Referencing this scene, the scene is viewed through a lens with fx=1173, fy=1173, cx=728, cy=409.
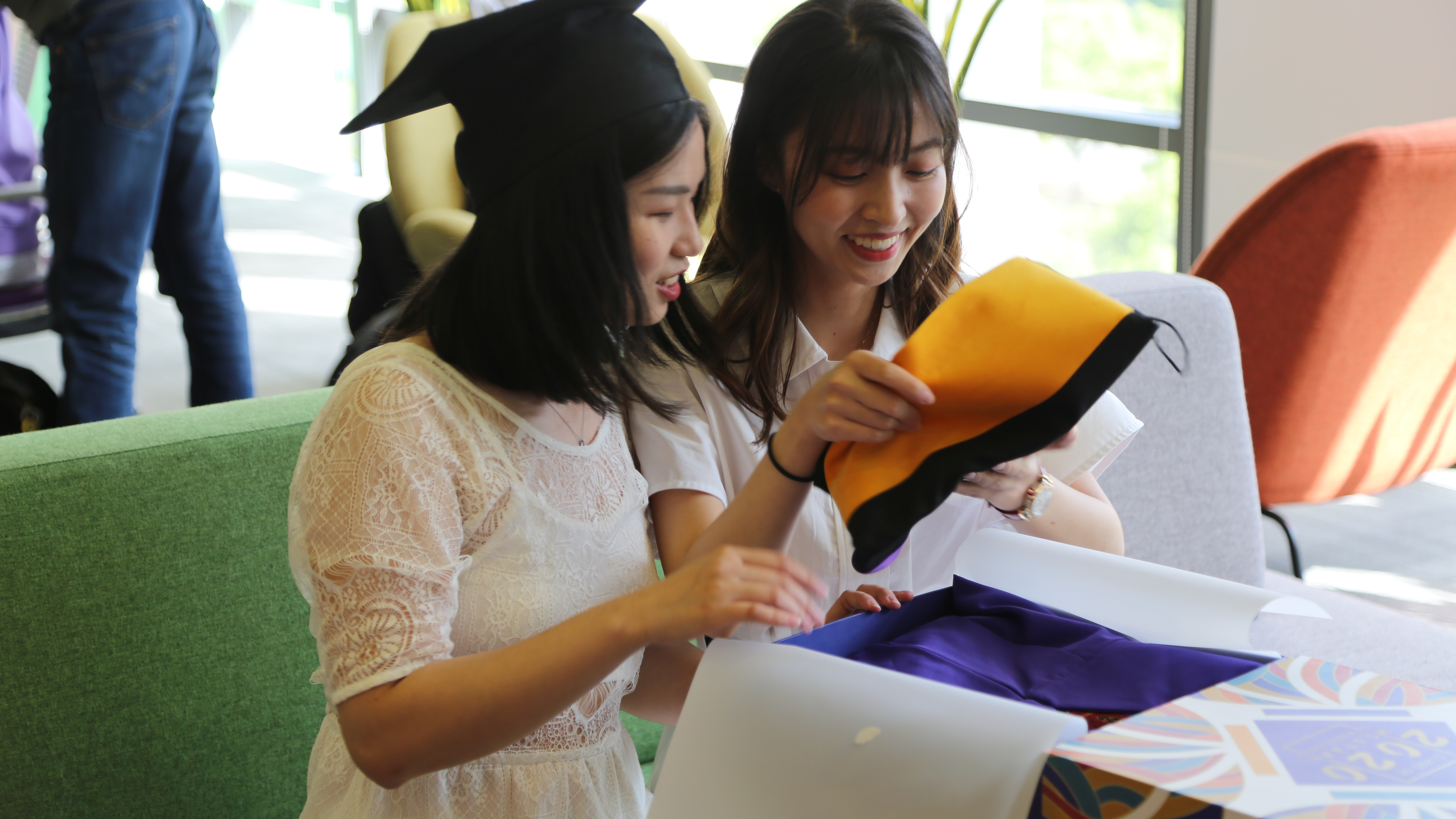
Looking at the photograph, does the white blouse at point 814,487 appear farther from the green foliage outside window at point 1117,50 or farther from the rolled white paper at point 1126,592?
the green foliage outside window at point 1117,50

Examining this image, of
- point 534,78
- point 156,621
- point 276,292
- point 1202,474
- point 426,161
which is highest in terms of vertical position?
point 534,78

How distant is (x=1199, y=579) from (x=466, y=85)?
0.67 m

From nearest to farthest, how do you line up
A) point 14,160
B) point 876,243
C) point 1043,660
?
1. point 1043,660
2. point 876,243
3. point 14,160

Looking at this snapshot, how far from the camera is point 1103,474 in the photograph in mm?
1674

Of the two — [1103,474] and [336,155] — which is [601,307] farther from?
[336,155]

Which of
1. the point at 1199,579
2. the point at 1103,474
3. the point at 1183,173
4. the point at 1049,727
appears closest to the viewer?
the point at 1049,727

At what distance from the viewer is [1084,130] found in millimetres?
3957

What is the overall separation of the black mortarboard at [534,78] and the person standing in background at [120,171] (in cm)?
150

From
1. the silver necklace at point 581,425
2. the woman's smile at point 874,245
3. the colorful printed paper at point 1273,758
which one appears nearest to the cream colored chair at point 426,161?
the woman's smile at point 874,245

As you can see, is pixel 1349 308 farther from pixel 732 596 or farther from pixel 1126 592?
pixel 732 596

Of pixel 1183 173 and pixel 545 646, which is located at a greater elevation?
pixel 545 646

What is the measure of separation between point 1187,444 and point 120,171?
193cm

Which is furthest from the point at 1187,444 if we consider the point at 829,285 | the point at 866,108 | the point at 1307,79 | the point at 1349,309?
the point at 1307,79

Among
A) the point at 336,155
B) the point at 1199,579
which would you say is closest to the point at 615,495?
the point at 1199,579
